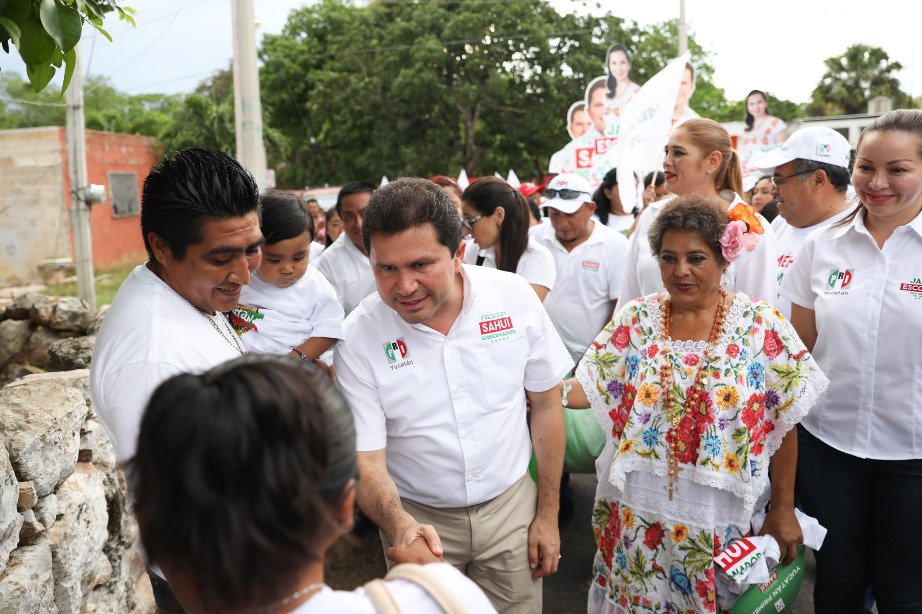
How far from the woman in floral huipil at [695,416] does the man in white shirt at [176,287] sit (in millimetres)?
1528

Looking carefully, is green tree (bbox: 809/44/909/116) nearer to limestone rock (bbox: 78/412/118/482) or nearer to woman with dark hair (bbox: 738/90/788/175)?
woman with dark hair (bbox: 738/90/788/175)

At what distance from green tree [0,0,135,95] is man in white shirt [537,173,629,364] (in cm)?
319

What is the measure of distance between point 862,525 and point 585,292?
219 centimetres

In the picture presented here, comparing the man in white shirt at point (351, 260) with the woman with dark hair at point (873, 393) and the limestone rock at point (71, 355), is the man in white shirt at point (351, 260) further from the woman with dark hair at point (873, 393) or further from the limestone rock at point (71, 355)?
the woman with dark hair at point (873, 393)

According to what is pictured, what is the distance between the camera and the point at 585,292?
4.59 metres

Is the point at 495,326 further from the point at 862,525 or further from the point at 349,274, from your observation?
the point at 349,274

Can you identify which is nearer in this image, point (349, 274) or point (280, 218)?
point (280, 218)

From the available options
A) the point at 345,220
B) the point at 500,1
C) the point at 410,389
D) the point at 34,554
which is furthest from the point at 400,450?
the point at 500,1

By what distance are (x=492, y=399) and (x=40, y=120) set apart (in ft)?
118

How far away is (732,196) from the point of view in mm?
3623

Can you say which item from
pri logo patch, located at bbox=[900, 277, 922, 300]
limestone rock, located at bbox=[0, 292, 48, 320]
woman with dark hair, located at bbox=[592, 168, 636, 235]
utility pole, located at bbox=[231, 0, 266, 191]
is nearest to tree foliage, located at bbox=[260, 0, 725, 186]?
utility pole, located at bbox=[231, 0, 266, 191]

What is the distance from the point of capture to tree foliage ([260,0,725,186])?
2352cm

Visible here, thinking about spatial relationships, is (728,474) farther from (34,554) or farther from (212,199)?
(34,554)

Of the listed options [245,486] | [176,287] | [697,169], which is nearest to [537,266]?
[697,169]
